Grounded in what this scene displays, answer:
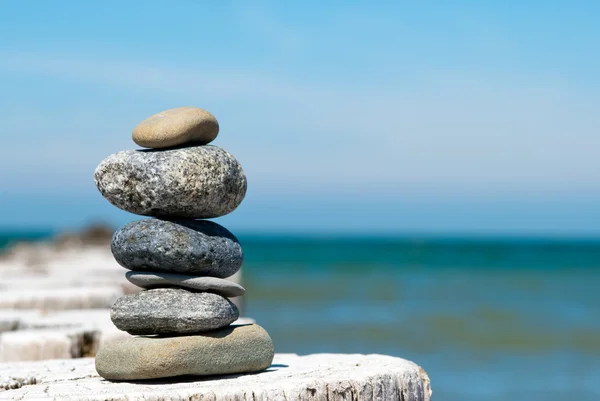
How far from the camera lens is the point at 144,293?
17.1 feet

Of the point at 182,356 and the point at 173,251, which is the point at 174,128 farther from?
the point at 182,356

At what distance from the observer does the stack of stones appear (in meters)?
5.09

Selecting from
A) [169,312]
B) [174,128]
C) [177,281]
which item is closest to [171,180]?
[174,128]

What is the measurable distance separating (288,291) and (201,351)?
91.3 ft

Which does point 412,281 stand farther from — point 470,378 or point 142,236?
point 142,236

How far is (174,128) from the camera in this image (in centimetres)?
517

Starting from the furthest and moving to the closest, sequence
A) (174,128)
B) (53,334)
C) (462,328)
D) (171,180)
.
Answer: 1. (462,328)
2. (53,334)
3. (174,128)
4. (171,180)

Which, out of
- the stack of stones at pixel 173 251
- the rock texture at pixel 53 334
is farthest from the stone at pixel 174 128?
the rock texture at pixel 53 334

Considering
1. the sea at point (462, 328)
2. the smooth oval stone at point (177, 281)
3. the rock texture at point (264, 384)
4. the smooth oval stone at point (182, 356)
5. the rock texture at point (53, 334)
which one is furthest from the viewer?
the sea at point (462, 328)

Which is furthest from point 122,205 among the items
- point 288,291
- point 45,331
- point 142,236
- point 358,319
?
point 288,291

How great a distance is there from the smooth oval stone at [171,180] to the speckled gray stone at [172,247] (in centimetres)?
10

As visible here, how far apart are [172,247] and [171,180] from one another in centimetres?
38

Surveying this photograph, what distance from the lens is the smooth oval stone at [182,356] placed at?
5.04 meters

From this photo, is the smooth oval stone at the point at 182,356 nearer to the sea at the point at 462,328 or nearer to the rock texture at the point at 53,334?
the rock texture at the point at 53,334
